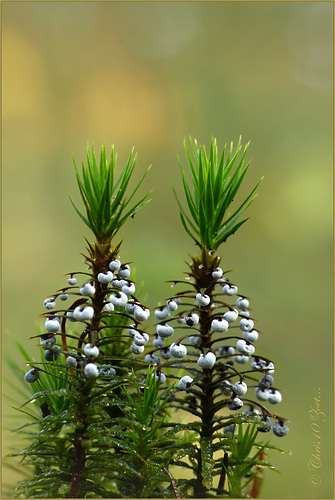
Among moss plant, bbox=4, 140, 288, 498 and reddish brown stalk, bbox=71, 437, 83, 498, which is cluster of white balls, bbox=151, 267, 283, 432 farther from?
reddish brown stalk, bbox=71, 437, 83, 498

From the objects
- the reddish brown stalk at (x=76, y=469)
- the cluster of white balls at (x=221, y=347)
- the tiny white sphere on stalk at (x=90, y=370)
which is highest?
the cluster of white balls at (x=221, y=347)

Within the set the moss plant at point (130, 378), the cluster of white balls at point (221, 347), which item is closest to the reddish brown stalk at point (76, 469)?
the moss plant at point (130, 378)

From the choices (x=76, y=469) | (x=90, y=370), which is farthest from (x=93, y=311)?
(x=76, y=469)

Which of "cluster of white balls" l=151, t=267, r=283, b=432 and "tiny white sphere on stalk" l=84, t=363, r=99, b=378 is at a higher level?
"cluster of white balls" l=151, t=267, r=283, b=432

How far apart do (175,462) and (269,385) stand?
16 cm

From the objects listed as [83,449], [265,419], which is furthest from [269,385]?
[83,449]

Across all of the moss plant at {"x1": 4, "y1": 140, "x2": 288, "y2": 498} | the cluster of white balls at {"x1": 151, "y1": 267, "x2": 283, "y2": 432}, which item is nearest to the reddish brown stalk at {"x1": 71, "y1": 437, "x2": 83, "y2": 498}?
the moss plant at {"x1": 4, "y1": 140, "x2": 288, "y2": 498}

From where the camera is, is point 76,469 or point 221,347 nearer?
point 76,469

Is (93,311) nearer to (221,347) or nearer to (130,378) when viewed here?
(130,378)

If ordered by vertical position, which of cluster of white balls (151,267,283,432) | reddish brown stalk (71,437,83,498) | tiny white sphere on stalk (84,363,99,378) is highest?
cluster of white balls (151,267,283,432)

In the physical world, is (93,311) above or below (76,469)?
above

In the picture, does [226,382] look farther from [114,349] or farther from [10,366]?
[10,366]

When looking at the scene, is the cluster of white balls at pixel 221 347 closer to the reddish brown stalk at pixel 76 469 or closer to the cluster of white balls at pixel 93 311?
the cluster of white balls at pixel 93 311

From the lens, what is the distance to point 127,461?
607mm
